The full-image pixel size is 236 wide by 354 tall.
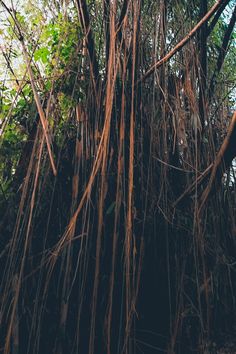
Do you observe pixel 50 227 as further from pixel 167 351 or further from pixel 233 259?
pixel 233 259

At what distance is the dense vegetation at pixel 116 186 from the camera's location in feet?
3.49

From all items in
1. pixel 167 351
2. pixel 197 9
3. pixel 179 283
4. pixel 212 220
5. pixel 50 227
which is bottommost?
pixel 167 351

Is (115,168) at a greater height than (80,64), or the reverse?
(80,64)

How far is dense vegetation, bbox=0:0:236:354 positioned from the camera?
106 centimetres

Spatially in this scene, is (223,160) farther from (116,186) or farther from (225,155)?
(116,186)

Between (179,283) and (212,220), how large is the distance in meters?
0.33

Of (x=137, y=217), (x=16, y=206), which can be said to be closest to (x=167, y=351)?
(x=137, y=217)

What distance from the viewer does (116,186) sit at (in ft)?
4.10

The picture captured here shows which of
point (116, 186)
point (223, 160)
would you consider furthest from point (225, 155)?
point (116, 186)

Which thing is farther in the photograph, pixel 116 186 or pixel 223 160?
pixel 116 186

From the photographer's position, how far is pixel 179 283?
3.79 feet

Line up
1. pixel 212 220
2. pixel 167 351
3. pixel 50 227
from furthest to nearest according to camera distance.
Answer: pixel 212 220, pixel 50 227, pixel 167 351

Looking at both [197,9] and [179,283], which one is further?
[197,9]

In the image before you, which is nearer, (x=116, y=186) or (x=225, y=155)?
(x=225, y=155)
